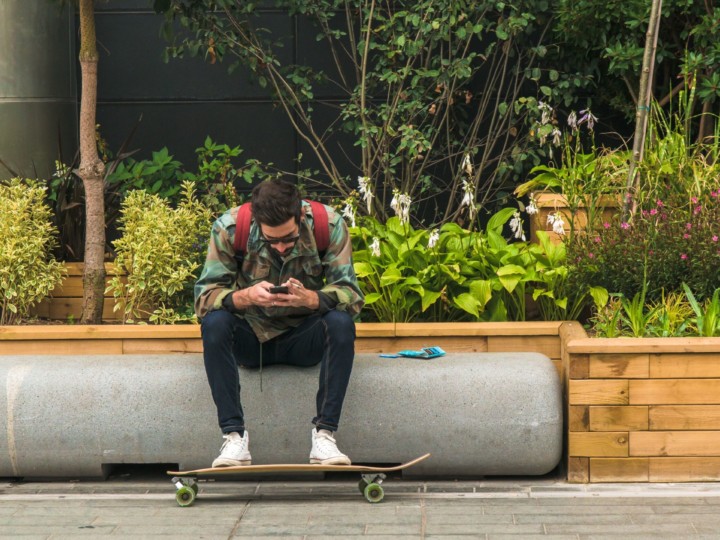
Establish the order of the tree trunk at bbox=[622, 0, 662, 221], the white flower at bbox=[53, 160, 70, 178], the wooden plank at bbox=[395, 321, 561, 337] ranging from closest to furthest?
the wooden plank at bbox=[395, 321, 561, 337] < the tree trunk at bbox=[622, 0, 662, 221] < the white flower at bbox=[53, 160, 70, 178]

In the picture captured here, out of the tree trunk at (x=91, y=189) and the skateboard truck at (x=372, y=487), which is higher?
the tree trunk at (x=91, y=189)

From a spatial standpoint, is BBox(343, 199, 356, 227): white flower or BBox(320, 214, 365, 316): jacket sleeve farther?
BBox(343, 199, 356, 227): white flower

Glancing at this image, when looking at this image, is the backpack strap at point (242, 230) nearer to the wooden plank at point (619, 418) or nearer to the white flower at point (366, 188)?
the white flower at point (366, 188)

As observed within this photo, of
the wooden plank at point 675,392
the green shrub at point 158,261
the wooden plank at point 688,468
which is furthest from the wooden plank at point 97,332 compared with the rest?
the wooden plank at point 688,468

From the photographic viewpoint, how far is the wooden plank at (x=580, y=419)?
18.6 ft

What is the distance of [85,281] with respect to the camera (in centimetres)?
704

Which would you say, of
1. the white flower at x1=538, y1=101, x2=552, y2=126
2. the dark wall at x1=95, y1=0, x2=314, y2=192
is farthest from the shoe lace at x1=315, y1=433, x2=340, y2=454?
the dark wall at x1=95, y1=0, x2=314, y2=192

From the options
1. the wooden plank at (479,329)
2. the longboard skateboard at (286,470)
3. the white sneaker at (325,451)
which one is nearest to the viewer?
the longboard skateboard at (286,470)

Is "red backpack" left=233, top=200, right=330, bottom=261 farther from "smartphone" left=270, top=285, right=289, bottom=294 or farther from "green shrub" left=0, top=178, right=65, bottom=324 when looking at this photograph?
"green shrub" left=0, top=178, right=65, bottom=324

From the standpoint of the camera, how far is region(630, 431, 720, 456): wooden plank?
18.6ft

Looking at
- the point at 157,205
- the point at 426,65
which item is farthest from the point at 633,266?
the point at 157,205

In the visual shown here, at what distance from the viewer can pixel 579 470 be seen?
571 centimetres

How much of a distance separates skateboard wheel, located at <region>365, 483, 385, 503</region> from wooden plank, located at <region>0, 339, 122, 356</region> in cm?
174

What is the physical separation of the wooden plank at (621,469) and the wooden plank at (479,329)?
2.84ft
